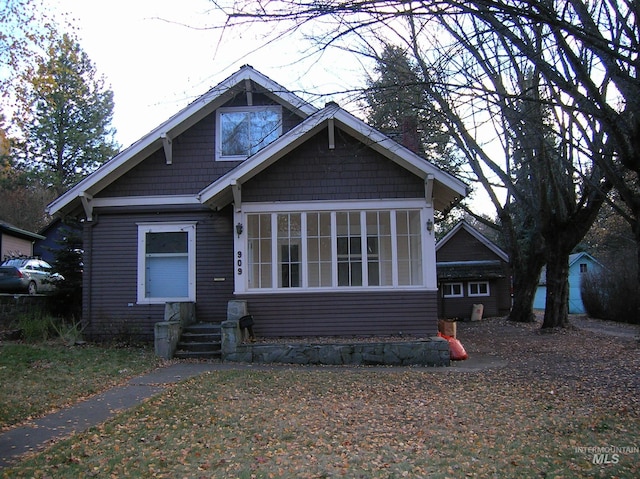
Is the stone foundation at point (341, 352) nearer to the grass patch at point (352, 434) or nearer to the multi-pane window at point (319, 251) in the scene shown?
the multi-pane window at point (319, 251)

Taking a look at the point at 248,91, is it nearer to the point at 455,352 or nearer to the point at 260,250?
the point at 260,250

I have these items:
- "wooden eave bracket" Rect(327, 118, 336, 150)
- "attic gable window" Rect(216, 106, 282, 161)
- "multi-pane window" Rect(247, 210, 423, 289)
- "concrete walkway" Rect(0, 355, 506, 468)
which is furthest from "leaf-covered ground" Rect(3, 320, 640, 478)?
"attic gable window" Rect(216, 106, 282, 161)

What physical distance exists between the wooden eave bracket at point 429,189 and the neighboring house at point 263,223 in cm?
3

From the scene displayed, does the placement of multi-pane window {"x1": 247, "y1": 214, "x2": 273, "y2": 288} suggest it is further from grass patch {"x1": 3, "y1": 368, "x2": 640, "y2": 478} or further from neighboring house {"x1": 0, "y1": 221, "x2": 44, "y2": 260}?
neighboring house {"x1": 0, "y1": 221, "x2": 44, "y2": 260}

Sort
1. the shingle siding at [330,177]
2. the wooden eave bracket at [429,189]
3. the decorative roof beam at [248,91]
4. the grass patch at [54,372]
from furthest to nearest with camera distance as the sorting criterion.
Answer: the decorative roof beam at [248,91] < the shingle siding at [330,177] < the wooden eave bracket at [429,189] < the grass patch at [54,372]

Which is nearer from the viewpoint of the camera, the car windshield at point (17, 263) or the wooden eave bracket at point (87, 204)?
the wooden eave bracket at point (87, 204)

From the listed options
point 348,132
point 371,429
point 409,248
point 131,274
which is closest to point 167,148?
point 131,274

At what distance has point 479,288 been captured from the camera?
88.9 ft

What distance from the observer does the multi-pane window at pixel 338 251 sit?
40.3 ft

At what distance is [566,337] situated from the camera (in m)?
15.5

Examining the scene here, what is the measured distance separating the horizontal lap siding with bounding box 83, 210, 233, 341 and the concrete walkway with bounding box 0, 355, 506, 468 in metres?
2.59

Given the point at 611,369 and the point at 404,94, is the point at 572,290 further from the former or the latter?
the point at 404,94

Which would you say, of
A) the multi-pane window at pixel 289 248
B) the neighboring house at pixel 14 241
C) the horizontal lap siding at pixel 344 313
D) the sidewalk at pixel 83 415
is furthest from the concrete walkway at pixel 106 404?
the neighboring house at pixel 14 241

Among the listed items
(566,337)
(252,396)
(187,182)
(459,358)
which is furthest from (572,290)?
(252,396)
